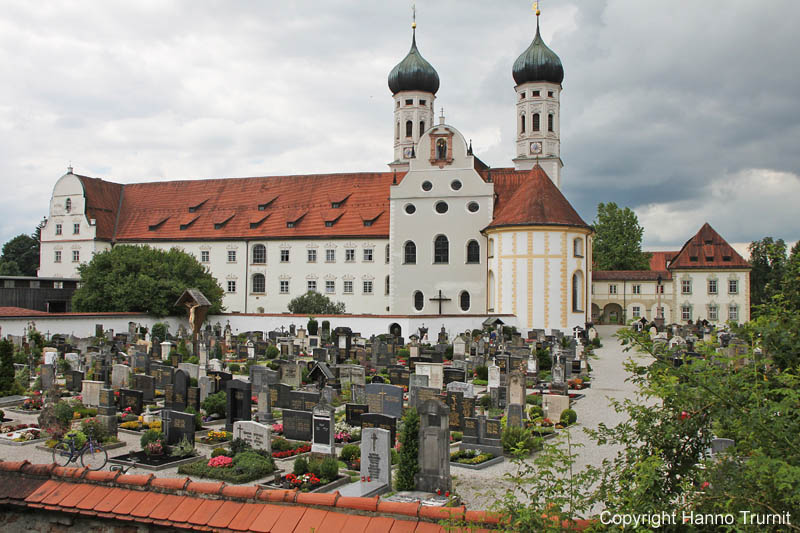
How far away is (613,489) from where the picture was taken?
15.5ft

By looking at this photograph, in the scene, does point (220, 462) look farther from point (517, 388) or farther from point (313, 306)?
point (313, 306)

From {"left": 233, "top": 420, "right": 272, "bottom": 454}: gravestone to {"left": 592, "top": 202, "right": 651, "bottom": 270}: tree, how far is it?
55648 millimetres

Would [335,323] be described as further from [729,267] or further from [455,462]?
[729,267]

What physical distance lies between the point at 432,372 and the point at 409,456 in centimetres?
964

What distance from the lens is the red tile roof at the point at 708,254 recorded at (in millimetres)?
51344

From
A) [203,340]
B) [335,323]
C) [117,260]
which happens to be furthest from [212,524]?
[117,260]

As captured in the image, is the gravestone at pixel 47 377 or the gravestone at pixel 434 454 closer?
the gravestone at pixel 434 454

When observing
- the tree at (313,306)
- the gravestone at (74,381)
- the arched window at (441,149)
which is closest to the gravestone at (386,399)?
the gravestone at (74,381)

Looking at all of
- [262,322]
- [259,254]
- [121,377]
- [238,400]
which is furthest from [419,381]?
[259,254]

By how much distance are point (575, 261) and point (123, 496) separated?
35.0 m

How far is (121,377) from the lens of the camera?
18219 millimetres

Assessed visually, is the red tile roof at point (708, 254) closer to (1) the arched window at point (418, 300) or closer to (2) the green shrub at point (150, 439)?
(1) the arched window at point (418, 300)

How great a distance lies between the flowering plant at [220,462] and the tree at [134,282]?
2749 centimetres

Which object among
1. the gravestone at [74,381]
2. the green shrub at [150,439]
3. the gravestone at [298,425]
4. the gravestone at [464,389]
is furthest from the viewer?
the gravestone at [74,381]
